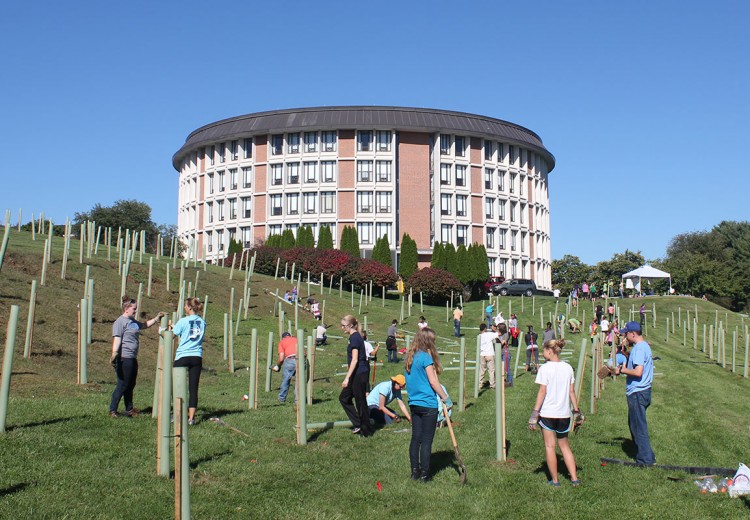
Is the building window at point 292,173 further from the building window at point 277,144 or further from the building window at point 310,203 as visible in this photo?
the building window at point 310,203

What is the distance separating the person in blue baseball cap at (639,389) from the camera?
1180 centimetres

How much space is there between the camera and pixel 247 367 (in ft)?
82.3

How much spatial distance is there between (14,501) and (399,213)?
265 feet

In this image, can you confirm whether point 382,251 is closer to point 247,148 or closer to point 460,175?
point 460,175

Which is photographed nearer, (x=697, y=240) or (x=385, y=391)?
(x=385, y=391)

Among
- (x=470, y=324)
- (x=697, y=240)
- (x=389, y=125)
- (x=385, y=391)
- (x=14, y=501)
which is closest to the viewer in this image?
(x=14, y=501)

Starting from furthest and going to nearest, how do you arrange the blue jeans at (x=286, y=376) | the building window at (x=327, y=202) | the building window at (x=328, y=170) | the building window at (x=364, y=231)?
the building window at (x=328, y=170), the building window at (x=327, y=202), the building window at (x=364, y=231), the blue jeans at (x=286, y=376)

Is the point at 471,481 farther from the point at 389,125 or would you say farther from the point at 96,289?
the point at 389,125

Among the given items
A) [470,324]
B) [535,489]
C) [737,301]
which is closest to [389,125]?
[470,324]

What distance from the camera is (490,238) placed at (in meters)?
92.4

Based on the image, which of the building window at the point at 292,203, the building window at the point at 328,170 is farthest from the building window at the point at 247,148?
the building window at the point at 328,170

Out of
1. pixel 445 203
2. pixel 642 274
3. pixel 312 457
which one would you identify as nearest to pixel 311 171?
pixel 445 203

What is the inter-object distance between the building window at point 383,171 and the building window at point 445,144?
6.48 m

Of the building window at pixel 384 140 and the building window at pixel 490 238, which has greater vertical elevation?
the building window at pixel 384 140
